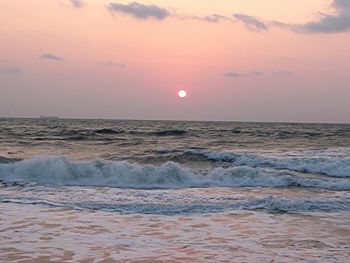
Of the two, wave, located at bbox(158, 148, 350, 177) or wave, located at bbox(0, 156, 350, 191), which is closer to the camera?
wave, located at bbox(0, 156, 350, 191)

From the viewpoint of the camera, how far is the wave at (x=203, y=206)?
11.1m

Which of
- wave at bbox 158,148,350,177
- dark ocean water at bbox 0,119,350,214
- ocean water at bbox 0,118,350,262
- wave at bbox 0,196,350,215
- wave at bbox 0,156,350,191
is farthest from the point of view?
wave at bbox 158,148,350,177

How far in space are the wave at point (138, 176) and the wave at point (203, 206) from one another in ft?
12.4

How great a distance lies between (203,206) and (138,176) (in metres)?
5.77

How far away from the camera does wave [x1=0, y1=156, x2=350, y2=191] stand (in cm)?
1638

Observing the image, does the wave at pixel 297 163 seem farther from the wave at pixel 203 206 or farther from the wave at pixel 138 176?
the wave at pixel 203 206

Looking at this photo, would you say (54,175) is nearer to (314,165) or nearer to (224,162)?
(224,162)

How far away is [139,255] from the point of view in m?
7.34

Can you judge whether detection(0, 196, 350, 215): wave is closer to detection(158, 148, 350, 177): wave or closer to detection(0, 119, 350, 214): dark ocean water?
detection(0, 119, 350, 214): dark ocean water

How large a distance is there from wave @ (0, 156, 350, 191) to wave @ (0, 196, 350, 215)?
378cm

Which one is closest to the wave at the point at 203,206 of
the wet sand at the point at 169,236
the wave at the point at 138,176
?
the wet sand at the point at 169,236

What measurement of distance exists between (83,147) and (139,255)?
23.5 metres

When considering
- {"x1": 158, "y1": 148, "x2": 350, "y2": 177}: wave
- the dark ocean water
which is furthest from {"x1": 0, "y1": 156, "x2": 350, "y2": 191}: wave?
{"x1": 158, "y1": 148, "x2": 350, "y2": 177}: wave

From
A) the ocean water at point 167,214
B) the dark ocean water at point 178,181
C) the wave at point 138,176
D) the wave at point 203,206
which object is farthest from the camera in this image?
the wave at point 138,176
